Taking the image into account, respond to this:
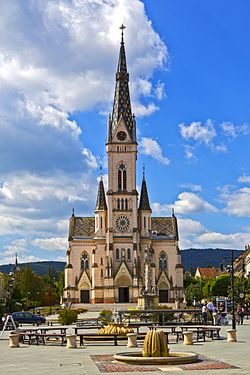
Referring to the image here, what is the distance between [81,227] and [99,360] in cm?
8666

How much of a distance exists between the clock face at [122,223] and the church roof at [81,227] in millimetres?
5265

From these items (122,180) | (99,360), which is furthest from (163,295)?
(99,360)

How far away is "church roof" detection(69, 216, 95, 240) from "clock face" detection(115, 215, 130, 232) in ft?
17.3

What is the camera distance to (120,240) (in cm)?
10312

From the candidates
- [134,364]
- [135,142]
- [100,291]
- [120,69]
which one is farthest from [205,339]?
[120,69]

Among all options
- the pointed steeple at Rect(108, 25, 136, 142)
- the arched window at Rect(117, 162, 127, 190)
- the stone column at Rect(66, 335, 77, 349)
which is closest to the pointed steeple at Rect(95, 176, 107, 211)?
the arched window at Rect(117, 162, 127, 190)

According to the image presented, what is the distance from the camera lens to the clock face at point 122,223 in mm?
104250

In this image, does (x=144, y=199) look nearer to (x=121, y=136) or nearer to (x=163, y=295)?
(x=121, y=136)

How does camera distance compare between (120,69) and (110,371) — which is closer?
(110,371)

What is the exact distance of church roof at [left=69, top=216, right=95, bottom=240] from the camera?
106750mm

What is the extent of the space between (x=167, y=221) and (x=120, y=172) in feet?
40.7

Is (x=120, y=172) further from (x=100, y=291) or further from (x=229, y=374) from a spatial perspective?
(x=229, y=374)

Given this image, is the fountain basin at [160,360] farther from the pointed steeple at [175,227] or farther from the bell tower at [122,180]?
the pointed steeple at [175,227]

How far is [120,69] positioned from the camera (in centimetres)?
11188
